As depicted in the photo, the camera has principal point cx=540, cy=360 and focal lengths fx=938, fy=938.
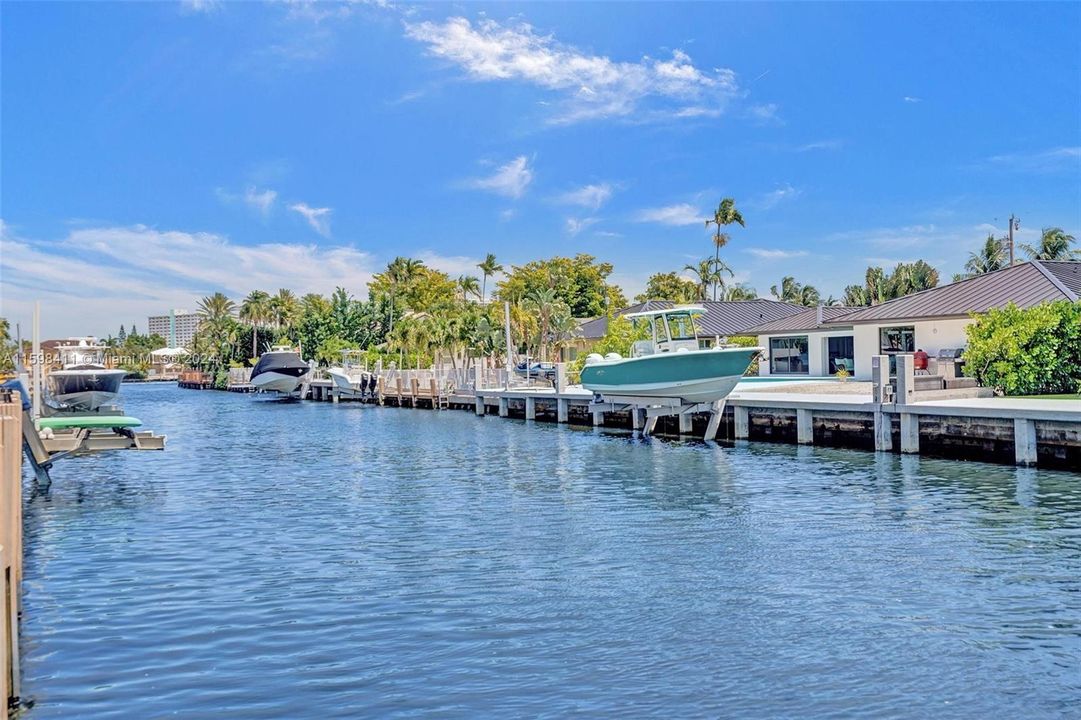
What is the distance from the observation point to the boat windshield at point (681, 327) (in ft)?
102

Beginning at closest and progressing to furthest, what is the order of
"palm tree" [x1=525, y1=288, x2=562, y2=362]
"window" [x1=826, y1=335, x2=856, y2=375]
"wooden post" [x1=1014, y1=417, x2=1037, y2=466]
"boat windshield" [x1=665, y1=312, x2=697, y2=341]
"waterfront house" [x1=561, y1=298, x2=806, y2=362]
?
1. "wooden post" [x1=1014, y1=417, x2=1037, y2=466]
2. "boat windshield" [x1=665, y1=312, x2=697, y2=341]
3. "window" [x1=826, y1=335, x2=856, y2=375]
4. "waterfront house" [x1=561, y1=298, x2=806, y2=362]
5. "palm tree" [x1=525, y1=288, x2=562, y2=362]

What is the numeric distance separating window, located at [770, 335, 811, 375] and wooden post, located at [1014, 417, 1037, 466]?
26.7 m

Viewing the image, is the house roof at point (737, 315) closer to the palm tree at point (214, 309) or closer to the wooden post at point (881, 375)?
the wooden post at point (881, 375)

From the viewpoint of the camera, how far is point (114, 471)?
25.4 meters

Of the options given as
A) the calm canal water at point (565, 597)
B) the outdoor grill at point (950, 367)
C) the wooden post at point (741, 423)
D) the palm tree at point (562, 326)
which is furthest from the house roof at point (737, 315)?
the calm canal water at point (565, 597)

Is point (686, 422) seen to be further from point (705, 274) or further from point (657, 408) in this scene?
point (705, 274)

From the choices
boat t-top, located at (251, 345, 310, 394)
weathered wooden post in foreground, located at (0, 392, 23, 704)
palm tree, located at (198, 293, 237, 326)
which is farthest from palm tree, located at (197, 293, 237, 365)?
weathered wooden post in foreground, located at (0, 392, 23, 704)

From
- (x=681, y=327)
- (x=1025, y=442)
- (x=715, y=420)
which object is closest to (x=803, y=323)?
(x=681, y=327)

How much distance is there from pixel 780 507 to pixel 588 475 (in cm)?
641

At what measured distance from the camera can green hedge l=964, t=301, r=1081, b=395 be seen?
27.1 m

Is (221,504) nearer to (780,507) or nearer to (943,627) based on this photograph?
(780,507)

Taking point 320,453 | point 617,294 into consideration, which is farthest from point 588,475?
point 617,294

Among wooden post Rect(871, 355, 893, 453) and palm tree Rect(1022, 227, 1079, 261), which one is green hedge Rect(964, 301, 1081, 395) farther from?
palm tree Rect(1022, 227, 1079, 261)

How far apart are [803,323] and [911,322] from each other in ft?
33.3
